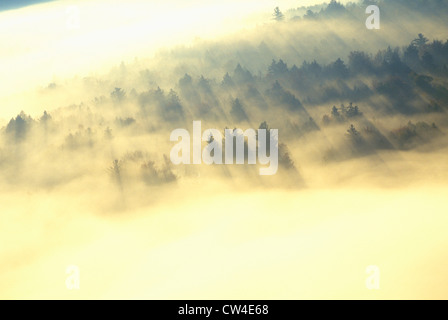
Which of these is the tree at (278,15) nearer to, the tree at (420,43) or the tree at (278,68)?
the tree at (278,68)

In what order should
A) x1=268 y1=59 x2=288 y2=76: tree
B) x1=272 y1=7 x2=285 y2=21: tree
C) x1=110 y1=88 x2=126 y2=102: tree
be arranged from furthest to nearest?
x1=272 y1=7 x2=285 y2=21: tree → x1=268 y1=59 x2=288 y2=76: tree → x1=110 y1=88 x2=126 y2=102: tree

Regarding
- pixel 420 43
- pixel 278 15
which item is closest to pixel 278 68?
pixel 420 43

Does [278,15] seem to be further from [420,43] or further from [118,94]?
[118,94]

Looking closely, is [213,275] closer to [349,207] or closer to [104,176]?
[349,207]

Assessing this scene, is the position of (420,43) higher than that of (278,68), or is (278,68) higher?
(420,43)

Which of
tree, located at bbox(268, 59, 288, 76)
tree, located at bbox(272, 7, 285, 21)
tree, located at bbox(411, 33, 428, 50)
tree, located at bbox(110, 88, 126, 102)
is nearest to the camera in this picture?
tree, located at bbox(110, 88, 126, 102)

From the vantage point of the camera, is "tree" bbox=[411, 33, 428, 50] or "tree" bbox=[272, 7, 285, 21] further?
"tree" bbox=[272, 7, 285, 21]

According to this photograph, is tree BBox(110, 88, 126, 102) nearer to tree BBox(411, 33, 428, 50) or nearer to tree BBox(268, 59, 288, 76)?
tree BBox(268, 59, 288, 76)

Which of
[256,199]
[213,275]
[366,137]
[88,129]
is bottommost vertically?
[213,275]

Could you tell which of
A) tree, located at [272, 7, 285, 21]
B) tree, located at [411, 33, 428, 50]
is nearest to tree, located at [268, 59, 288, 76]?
tree, located at [411, 33, 428, 50]

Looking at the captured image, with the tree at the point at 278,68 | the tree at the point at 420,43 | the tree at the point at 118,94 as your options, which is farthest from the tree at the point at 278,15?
the tree at the point at 118,94
